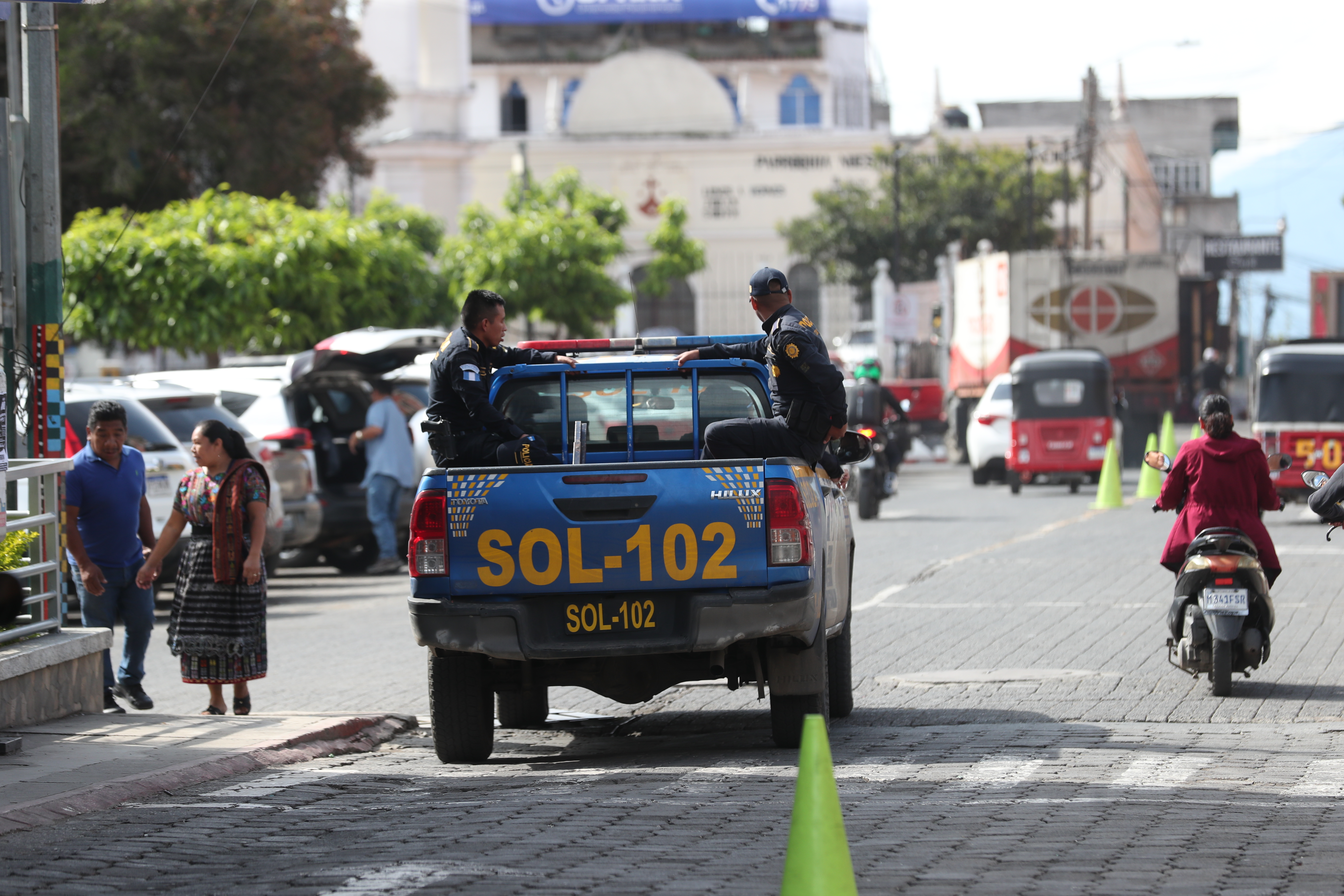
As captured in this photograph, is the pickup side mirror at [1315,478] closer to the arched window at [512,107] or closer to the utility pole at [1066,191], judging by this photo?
the utility pole at [1066,191]

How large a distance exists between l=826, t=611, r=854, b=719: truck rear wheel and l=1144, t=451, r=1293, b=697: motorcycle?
6.24 feet

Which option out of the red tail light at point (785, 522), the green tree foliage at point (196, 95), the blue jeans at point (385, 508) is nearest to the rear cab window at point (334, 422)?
the blue jeans at point (385, 508)

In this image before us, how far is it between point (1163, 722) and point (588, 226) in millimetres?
39909

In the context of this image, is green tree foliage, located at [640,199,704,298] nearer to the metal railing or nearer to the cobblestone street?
the cobblestone street

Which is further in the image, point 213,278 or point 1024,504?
point 213,278

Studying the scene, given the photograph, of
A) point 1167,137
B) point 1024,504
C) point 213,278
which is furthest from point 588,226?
point 1167,137

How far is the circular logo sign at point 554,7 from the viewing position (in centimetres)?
9169

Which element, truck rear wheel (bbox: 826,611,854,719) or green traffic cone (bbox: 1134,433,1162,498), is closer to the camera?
truck rear wheel (bbox: 826,611,854,719)

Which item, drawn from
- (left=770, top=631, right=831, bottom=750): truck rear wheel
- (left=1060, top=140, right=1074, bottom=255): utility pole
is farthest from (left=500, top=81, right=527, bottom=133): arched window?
(left=770, top=631, right=831, bottom=750): truck rear wheel

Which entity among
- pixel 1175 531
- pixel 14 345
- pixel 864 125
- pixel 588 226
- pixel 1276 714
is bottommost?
→ pixel 1276 714

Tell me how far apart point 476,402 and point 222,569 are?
6.23 ft

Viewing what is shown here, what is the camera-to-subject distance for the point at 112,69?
114 feet

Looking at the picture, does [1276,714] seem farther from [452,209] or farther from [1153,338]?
[452,209]

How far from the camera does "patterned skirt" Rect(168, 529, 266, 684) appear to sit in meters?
9.97
